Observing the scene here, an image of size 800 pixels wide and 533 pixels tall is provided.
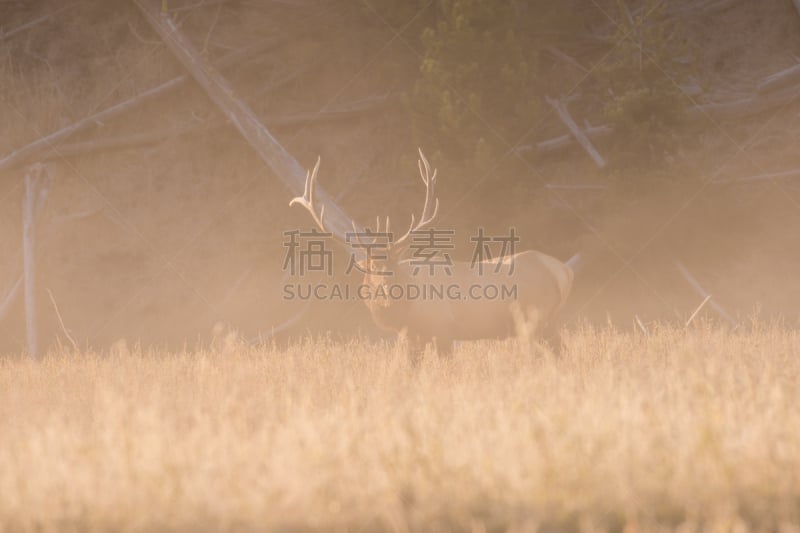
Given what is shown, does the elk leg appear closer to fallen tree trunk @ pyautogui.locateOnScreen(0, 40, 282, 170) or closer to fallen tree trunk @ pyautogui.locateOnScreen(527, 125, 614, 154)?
fallen tree trunk @ pyautogui.locateOnScreen(527, 125, 614, 154)

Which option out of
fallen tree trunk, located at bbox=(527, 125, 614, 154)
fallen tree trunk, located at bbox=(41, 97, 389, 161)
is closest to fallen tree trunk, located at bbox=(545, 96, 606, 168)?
fallen tree trunk, located at bbox=(527, 125, 614, 154)

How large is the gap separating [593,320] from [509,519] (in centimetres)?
777

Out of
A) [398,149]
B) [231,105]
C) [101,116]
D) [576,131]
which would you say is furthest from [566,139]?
[101,116]

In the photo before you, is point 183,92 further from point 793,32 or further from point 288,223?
point 793,32

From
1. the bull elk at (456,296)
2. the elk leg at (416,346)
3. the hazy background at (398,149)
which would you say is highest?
the hazy background at (398,149)

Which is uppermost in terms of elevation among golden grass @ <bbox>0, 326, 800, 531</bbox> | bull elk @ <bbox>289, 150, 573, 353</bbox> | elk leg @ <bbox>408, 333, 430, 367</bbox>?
bull elk @ <bbox>289, 150, 573, 353</bbox>

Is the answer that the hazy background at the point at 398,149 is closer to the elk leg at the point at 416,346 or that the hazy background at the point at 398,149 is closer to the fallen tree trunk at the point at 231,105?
the fallen tree trunk at the point at 231,105

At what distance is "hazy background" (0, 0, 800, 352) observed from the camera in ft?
34.1

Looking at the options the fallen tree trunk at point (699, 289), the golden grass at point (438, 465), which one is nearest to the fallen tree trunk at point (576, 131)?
the fallen tree trunk at point (699, 289)

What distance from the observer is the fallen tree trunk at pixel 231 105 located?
12.0m

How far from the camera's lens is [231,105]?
41.3 feet

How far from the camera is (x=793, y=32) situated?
12.2 meters

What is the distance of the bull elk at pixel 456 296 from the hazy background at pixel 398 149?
6.99ft

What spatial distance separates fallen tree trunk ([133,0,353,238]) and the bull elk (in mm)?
3457
